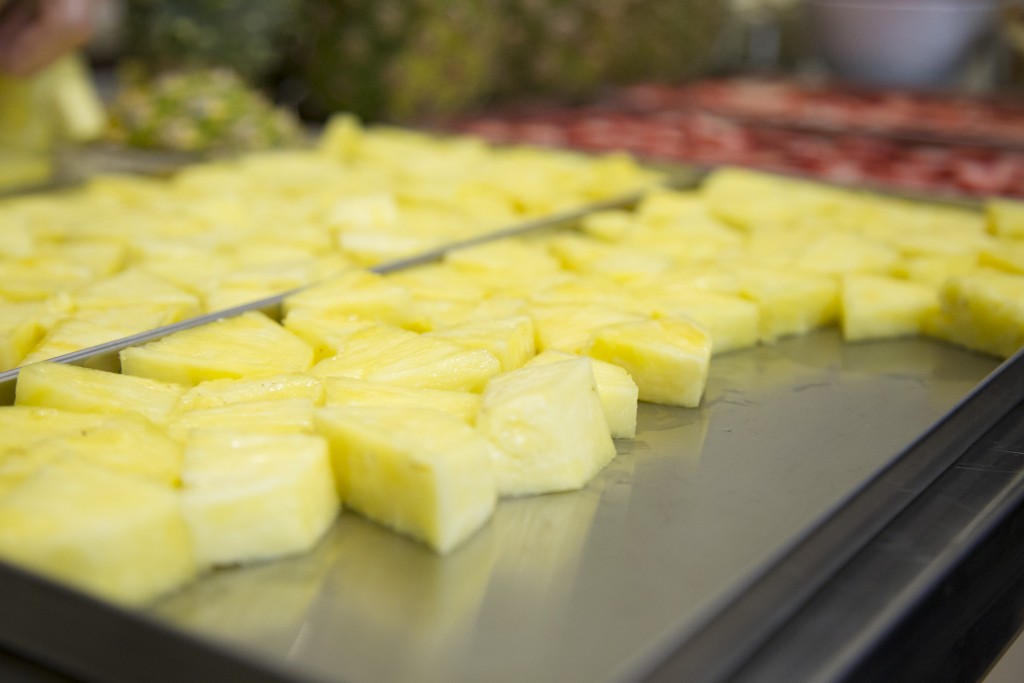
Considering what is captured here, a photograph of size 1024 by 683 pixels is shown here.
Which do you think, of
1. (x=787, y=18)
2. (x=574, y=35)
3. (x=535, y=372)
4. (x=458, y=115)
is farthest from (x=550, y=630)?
(x=787, y=18)

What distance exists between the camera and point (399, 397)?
41.8 inches

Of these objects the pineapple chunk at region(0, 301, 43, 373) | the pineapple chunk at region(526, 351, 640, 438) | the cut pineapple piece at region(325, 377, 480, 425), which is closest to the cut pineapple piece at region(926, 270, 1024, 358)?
the pineapple chunk at region(526, 351, 640, 438)

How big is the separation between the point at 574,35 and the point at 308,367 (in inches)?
125

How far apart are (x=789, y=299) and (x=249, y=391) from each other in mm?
898

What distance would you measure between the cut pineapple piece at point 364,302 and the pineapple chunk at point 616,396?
29cm

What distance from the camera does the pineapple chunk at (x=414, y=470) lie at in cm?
88

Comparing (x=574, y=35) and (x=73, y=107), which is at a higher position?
(x=574, y=35)

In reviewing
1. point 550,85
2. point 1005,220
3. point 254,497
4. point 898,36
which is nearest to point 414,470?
point 254,497

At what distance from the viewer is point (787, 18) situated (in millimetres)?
5480

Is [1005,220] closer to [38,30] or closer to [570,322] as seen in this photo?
[570,322]

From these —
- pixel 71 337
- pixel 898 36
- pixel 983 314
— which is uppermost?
pixel 898 36

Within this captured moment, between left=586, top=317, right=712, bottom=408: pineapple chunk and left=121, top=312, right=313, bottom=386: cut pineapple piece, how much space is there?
40 centimetres

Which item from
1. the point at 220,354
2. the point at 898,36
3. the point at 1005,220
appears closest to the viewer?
the point at 220,354

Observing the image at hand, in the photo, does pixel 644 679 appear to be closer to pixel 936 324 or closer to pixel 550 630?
pixel 550 630
